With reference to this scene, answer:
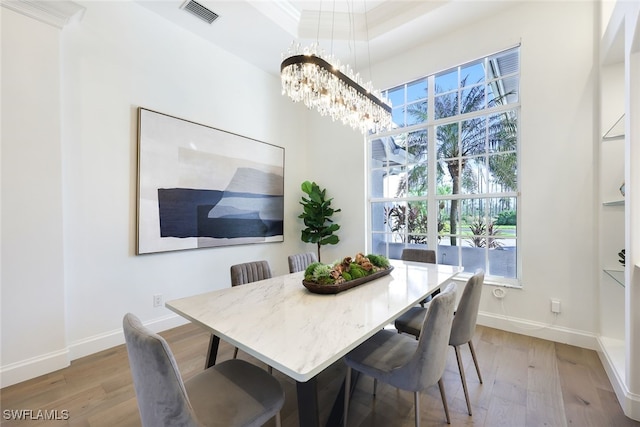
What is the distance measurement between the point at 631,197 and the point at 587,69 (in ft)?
5.14

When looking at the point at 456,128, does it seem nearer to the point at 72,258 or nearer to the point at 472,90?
the point at 472,90

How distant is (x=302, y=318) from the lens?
134cm

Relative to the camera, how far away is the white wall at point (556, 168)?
2514 mm

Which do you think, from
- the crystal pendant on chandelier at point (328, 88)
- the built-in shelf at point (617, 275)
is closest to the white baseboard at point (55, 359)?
the crystal pendant on chandelier at point (328, 88)

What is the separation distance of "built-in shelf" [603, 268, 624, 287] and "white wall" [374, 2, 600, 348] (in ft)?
0.47

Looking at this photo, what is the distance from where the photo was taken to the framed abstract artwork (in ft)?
9.26

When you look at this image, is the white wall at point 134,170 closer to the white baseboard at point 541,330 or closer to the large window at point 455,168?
the white baseboard at point 541,330

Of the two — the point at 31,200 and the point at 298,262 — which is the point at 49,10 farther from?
the point at 298,262

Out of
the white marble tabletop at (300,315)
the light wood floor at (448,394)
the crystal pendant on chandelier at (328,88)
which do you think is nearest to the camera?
the white marble tabletop at (300,315)

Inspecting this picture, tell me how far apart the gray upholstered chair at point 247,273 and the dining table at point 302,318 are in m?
0.25

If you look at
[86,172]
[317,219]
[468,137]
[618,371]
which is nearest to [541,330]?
[618,371]

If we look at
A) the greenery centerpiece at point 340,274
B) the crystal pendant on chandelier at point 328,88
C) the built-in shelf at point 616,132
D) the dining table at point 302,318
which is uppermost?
the crystal pendant on chandelier at point 328,88

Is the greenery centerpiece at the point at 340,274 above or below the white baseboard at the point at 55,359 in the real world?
above

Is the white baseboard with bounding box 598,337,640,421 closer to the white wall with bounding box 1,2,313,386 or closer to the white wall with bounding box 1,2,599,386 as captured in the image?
the white wall with bounding box 1,2,599,386
